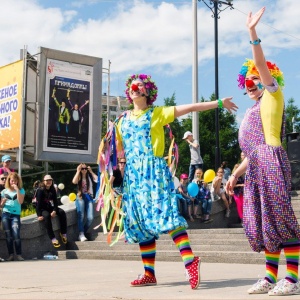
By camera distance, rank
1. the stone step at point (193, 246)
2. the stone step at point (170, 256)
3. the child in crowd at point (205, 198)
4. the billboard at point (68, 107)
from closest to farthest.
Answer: the stone step at point (170, 256) < the stone step at point (193, 246) < the child in crowd at point (205, 198) < the billboard at point (68, 107)

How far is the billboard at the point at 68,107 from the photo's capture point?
60.0ft

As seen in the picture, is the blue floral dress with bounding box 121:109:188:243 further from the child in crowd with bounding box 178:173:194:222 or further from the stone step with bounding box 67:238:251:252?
the child in crowd with bounding box 178:173:194:222

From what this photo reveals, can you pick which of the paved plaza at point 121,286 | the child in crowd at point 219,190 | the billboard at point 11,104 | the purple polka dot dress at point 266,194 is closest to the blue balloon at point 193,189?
the child in crowd at point 219,190

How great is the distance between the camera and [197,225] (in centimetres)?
1365

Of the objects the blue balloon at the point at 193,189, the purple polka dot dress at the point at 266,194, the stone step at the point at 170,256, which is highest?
the blue balloon at the point at 193,189

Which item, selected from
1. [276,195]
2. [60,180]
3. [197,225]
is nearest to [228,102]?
[276,195]

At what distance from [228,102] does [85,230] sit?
25.1 ft

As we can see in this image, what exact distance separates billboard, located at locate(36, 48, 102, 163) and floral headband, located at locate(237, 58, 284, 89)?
13.6m

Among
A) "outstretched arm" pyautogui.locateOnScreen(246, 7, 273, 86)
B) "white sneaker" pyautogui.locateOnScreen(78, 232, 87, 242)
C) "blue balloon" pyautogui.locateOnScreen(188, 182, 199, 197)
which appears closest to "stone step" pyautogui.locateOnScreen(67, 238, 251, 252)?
"white sneaker" pyautogui.locateOnScreen(78, 232, 87, 242)

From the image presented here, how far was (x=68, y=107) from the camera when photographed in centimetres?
1900

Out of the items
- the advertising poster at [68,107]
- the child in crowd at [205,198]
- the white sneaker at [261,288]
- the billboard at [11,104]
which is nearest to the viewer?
the white sneaker at [261,288]

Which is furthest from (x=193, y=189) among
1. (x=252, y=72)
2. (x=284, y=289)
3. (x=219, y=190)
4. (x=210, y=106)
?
(x=284, y=289)

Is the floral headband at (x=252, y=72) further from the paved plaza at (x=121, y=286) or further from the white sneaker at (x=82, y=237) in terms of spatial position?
the white sneaker at (x=82, y=237)

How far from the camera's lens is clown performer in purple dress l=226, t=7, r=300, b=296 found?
4551 millimetres
